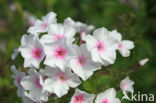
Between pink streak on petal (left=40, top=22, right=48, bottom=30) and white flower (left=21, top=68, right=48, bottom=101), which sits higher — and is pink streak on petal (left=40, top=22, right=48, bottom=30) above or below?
above

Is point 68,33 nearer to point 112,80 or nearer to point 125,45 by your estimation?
point 125,45

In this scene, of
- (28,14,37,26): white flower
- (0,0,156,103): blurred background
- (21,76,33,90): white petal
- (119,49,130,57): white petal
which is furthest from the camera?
(28,14,37,26): white flower

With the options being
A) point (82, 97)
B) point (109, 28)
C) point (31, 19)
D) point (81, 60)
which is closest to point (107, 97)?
point (82, 97)

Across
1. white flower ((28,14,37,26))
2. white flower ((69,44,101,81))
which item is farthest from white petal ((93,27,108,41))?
white flower ((28,14,37,26))

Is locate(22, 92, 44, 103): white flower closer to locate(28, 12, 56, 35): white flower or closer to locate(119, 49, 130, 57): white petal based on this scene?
locate(28, 12, 56, 35): white flower

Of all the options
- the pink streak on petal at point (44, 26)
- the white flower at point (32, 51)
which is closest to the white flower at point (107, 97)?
the white flower at point (32, 51)

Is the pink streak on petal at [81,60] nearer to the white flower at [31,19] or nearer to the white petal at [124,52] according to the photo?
the white petal at [124,52]

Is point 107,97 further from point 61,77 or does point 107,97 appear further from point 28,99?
point 28,99
